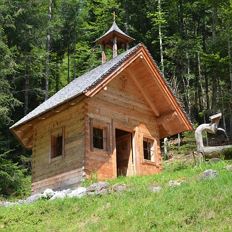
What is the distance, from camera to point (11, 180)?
2780 cm

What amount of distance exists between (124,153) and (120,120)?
1.74 m

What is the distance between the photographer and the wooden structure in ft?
63.1

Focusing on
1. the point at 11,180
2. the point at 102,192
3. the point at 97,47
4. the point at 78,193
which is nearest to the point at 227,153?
the point at 102,192

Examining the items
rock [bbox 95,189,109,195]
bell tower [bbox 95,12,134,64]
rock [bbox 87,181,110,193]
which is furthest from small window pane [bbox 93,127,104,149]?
rock [bbox 95,189,109,195]

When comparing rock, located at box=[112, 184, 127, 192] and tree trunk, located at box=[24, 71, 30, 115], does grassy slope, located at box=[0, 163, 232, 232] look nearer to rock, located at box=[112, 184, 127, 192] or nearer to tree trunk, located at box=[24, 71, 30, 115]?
rock, located at box=[112, 184, 127, 192]

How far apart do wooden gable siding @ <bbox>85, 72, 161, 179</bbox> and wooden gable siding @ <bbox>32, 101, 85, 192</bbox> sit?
0.43 m

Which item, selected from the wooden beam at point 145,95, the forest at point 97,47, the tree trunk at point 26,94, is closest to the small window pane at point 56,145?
the wooden beam at point 145,95

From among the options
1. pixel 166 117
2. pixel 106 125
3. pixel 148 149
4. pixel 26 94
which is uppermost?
pixel 26 94

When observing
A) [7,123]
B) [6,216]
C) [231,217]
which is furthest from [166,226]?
[7,123]

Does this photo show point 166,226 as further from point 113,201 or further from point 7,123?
point 7,123

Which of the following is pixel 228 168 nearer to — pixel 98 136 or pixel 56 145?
pixel 98 136

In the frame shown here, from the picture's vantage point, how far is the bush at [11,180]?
27.9 metres

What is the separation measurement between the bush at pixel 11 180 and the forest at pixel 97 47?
3.18 metres

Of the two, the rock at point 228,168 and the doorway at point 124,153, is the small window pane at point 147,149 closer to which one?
the doorway at point 124,153
